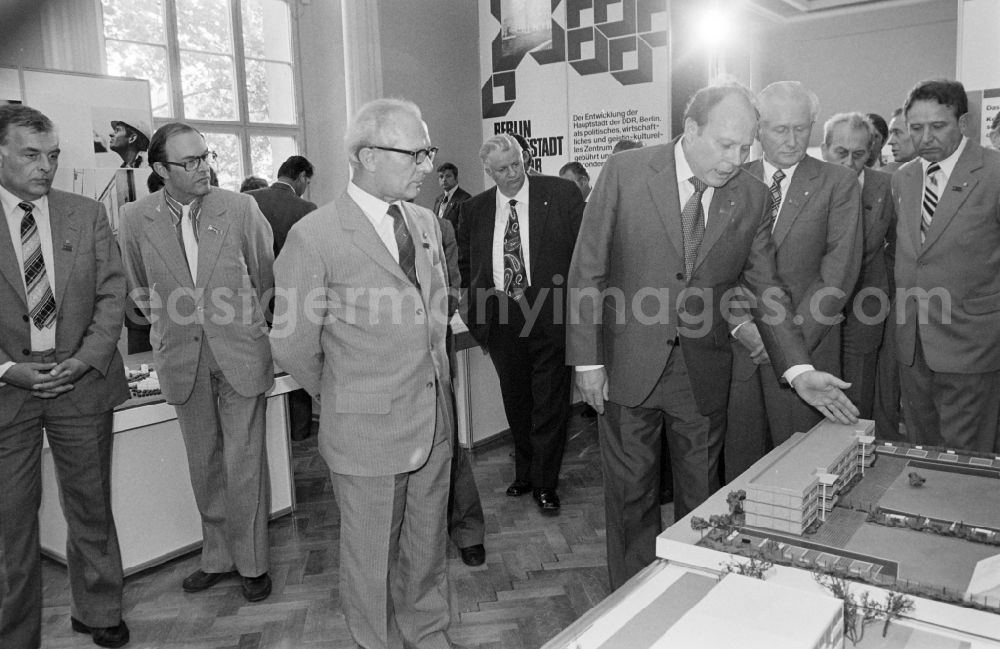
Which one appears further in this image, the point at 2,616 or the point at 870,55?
the point at 870,55

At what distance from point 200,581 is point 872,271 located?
307 centimetres

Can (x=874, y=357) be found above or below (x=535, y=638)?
above

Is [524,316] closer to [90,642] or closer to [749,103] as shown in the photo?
[749,103]

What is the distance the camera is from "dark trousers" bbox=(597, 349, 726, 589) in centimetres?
237

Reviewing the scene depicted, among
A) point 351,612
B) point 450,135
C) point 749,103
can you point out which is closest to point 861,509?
point 749,103

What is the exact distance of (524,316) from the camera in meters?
3.86

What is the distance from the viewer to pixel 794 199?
272 centimetres

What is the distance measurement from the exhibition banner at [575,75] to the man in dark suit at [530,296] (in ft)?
11.3

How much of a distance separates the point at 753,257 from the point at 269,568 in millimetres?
2178

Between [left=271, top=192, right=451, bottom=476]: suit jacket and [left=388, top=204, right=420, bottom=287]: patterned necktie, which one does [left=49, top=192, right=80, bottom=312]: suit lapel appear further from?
[left=388, top=204, right=420, bottom=287]: patterned necktie

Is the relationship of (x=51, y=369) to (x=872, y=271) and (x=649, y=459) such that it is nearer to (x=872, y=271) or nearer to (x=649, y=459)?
(x=649, y=459)

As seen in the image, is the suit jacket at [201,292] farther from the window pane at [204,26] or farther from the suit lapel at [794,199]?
the window pane at [204,26]

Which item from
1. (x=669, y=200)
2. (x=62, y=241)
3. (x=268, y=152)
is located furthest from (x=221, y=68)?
(x=669, y=200)

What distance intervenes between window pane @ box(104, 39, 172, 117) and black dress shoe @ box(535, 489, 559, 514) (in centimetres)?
503
